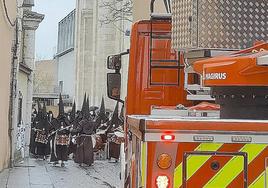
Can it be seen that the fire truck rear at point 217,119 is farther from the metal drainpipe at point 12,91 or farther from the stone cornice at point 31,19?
the stone cornice at point 31,19

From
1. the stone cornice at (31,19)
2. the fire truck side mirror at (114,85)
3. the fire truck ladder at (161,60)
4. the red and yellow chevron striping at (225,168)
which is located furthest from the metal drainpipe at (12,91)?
the red and yellow chevron striping at (225,168)

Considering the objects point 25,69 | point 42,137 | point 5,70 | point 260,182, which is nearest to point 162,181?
point 260,182

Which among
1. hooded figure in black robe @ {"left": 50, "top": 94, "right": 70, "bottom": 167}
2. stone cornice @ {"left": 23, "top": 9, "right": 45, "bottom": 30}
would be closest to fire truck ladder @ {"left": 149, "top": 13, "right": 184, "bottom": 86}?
hooded figure in black robe @ {"left": 50, "top": 94, "right": 70, "bottom": 167}

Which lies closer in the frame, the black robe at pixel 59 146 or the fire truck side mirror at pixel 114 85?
the fire truck side mirror at pixel 114 85

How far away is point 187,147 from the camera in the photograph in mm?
3809

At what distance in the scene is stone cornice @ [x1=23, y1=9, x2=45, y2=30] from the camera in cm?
2194

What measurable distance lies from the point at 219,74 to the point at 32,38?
18.6 meters

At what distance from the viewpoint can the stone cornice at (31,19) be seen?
21938 mm

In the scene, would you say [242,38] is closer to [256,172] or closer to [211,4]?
[211,4]

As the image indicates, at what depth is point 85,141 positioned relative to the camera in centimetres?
2117

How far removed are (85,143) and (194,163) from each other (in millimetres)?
17618

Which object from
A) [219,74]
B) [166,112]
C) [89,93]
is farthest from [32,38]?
[89,93]

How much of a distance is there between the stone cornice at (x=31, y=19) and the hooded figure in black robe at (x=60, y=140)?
152 inches

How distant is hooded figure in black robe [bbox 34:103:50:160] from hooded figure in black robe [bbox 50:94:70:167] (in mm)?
1643
